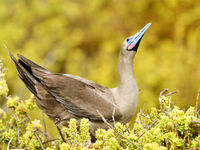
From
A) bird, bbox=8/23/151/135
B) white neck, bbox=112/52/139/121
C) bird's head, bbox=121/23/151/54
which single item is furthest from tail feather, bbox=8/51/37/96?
bird's head, bbox=121/23/151/54

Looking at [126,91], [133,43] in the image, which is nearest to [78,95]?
[126,91]

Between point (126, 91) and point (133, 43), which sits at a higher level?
point (133, 43)

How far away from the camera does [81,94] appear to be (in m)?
2.79

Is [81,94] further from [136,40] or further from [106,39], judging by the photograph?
[106,39]

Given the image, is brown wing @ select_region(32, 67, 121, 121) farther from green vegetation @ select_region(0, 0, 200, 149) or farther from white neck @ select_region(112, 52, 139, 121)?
green vegetation @ select_region(0, 0, 200, 149)

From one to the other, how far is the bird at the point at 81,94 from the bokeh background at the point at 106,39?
2.62 m

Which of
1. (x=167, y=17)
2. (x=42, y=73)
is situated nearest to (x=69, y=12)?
(x=167, y=17)

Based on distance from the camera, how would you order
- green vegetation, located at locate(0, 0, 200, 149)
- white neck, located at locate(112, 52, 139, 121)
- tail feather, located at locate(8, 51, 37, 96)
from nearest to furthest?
white neck, located at locate(112, 52, 139, 121) → tail feather, located at locate(8, 51, 37, 96) → green vegetation, located at locate(0, 0, 200, 149)

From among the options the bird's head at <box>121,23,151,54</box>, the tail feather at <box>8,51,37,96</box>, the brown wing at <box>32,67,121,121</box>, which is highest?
the bird's head at <box>121,23,151,54</box>

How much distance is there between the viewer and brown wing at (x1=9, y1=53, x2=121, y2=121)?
2.74 meters

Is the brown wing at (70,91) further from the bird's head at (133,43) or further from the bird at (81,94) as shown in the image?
the bird's head at (133,43)

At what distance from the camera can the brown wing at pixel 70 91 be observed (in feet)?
8.98

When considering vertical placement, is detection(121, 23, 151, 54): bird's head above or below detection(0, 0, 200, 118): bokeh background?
below

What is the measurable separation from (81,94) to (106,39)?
4.19 meters
